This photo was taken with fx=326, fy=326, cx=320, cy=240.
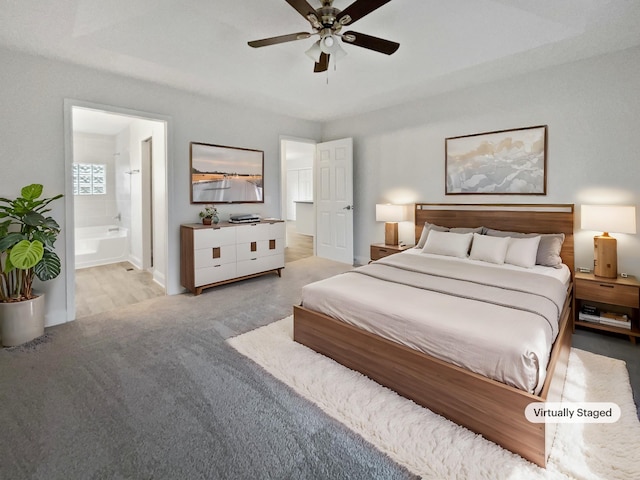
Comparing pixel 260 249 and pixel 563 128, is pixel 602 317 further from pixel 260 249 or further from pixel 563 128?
pixel 260 249

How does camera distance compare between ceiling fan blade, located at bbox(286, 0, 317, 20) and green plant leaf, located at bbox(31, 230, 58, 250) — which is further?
green plant leaf, located at bbox(31, 230, 58, 250)

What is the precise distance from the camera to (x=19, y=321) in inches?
105

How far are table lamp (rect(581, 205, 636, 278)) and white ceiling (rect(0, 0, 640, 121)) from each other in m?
1.52

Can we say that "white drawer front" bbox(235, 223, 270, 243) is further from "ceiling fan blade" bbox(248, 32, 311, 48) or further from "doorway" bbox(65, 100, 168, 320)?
"ceiling fan blade" bbox(248, 32, 311, 48)

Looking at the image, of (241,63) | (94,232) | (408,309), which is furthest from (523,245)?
(94,232)

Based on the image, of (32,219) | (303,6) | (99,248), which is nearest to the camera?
(303,6)

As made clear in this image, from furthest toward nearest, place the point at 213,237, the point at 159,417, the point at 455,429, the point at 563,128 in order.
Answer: the point at 213,237
the point at 563,128
the point at 159,417
the point at 455,429

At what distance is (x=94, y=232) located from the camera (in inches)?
254

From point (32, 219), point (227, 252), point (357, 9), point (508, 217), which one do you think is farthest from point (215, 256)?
point (508, 217)

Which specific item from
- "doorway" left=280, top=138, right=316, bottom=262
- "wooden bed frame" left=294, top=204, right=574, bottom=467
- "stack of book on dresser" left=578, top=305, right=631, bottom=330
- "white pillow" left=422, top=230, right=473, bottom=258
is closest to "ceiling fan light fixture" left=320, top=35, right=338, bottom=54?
"wooden bed frame" left=294, top=204, right=574, bottom=467

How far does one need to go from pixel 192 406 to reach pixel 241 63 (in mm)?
3299

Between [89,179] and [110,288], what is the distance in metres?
3.28

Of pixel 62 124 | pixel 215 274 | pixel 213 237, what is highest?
pixel 62 124

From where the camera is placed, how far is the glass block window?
249 inches
